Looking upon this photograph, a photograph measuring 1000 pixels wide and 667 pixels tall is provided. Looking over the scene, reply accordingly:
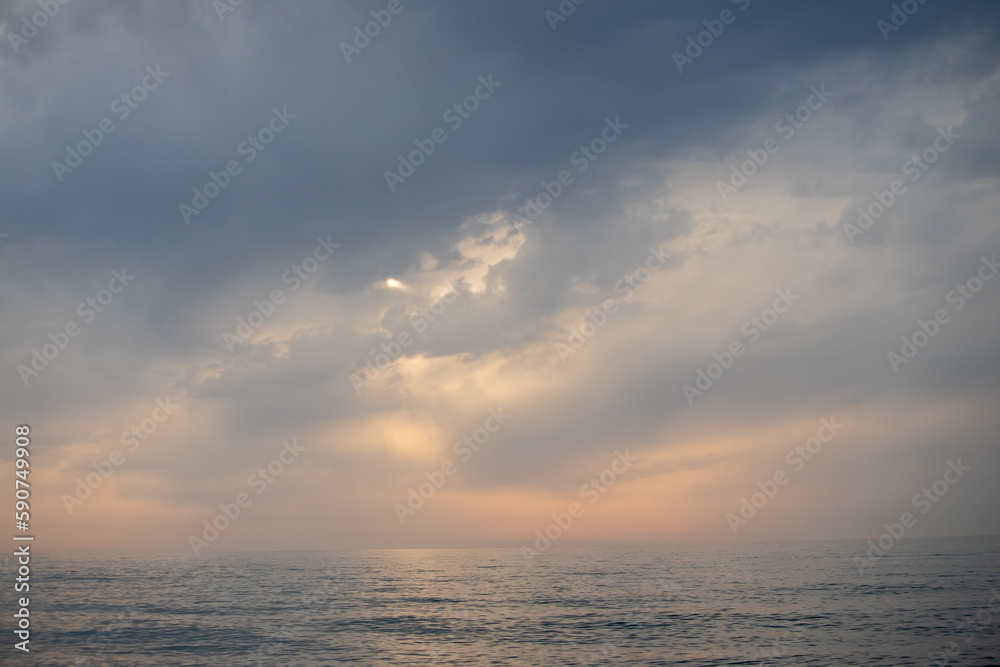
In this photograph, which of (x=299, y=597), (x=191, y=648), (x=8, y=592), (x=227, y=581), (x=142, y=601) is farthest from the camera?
(x=227, y=581)

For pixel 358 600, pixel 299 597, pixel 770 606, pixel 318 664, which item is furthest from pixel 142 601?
pixel 770 606

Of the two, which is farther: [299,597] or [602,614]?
[299,597]

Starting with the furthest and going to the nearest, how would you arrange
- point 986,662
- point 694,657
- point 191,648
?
point 191,648 → point 694,657 → point 986,662

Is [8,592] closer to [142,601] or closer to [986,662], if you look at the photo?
[142,601]

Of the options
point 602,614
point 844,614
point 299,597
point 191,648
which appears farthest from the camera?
point 299,597

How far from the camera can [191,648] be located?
38969 mm

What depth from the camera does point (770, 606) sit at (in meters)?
52.2

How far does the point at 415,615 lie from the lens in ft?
173

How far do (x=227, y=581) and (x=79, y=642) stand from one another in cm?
5401

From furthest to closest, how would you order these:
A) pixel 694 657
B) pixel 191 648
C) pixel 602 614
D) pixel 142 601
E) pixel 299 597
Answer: pixel 299 597, pixel 142 601, pixel 602 614, pixel 191 648, pixel 694 657

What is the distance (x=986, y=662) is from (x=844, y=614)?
17.4 meters

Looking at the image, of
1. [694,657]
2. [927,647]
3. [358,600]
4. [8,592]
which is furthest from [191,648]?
[8,592]

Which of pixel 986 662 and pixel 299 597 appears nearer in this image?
pixel 986 662

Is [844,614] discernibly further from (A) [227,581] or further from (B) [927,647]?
(A) [227,581]
